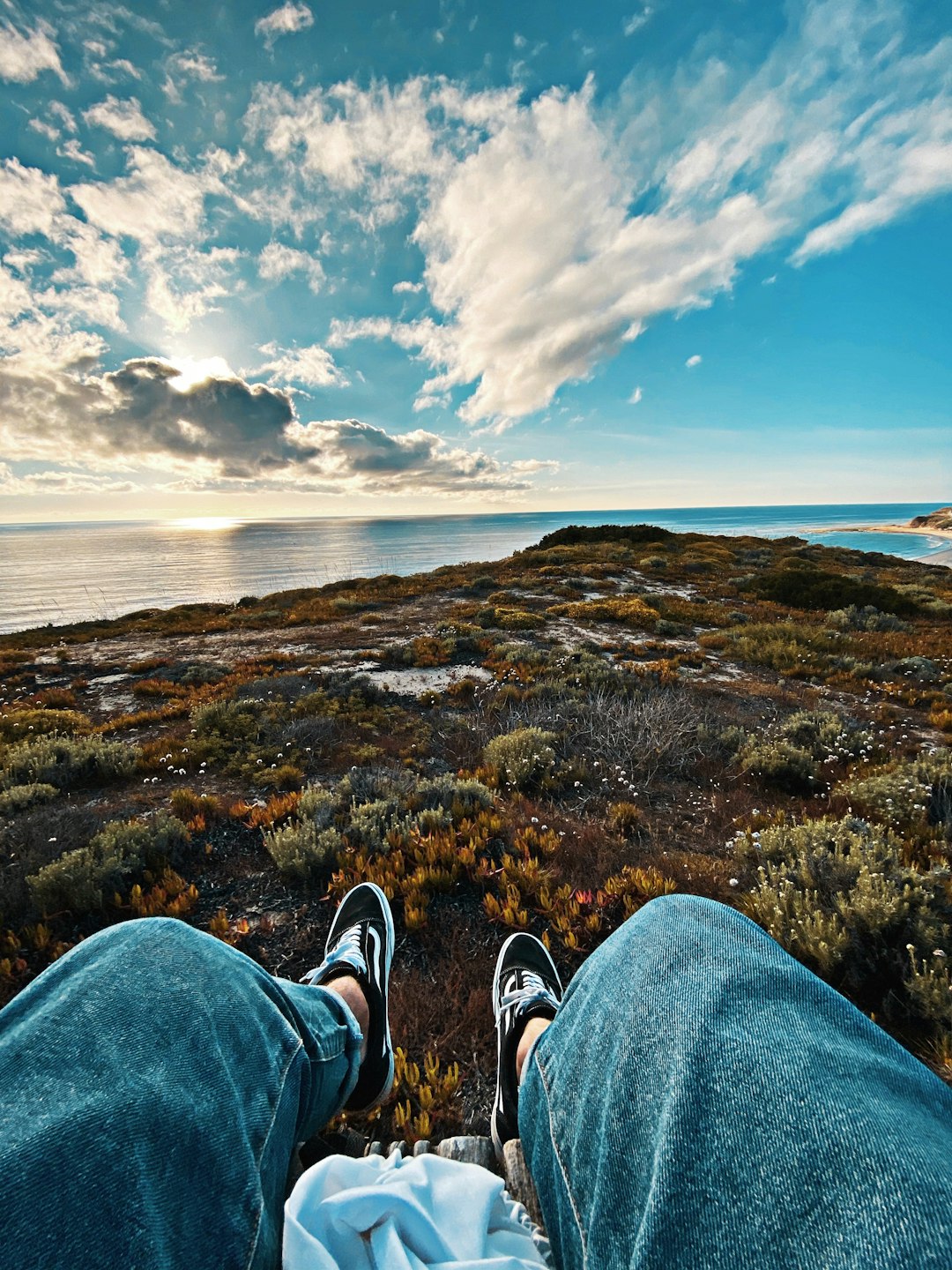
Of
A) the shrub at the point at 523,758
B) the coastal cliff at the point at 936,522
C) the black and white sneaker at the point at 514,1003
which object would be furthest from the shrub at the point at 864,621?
the coastal cliff at the point at 936,522

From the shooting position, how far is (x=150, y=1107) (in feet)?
4.16

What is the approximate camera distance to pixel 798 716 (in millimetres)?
7512

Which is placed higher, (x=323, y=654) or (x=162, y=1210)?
(x=162, y=1210)

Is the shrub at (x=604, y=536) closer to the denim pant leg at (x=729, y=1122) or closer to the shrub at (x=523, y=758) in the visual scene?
the shrub at (x=523, y=758)

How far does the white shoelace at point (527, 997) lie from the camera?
2637 mm

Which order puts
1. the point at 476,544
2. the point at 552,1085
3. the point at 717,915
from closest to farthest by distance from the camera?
the point at 552,1085, the point at 717,915, the point at 476,544

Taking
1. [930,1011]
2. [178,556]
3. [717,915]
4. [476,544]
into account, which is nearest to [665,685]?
[930,1011]

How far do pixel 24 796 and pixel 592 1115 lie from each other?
703 centimetres

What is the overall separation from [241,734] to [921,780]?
367 inches

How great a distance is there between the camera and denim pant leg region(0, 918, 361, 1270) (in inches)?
40.8

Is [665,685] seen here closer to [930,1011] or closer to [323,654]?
[930,1011]

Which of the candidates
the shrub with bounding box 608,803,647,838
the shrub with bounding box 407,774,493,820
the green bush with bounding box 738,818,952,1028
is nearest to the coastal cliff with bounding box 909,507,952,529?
the shrub with bounding box 608,803,647,838

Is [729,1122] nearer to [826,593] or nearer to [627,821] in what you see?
[627,821]

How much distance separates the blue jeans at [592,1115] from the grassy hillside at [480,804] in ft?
3.91
